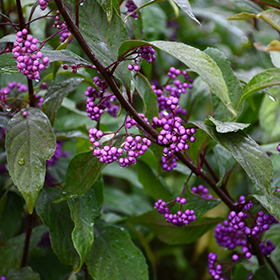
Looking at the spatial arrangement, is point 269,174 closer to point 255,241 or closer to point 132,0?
point 255,241

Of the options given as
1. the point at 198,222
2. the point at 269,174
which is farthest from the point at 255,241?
the point at 269,174

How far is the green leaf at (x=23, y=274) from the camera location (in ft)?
2.83

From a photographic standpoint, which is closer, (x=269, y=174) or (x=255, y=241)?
(x=269, y=174)

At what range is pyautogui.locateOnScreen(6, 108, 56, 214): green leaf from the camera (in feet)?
2.11

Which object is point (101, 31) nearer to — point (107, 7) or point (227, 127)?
point (107, 7)

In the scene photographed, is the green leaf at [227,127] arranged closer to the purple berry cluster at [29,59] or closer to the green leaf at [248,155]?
the green leaf at [248,155]

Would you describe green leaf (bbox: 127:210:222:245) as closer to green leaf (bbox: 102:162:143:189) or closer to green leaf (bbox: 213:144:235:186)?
green leaf (bbox: 213:144:235:186)

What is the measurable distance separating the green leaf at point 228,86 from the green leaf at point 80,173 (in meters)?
0.32

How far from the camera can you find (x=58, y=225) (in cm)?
85

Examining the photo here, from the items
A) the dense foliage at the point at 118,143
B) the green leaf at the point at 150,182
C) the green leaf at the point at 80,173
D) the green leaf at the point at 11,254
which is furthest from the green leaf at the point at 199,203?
the green leaf at the point at 11,254

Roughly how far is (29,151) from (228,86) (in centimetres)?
48

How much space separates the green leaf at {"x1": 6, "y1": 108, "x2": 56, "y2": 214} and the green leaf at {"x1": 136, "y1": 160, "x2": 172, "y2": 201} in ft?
1.51

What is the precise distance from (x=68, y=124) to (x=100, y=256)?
1.91 feet

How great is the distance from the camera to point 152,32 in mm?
1446
